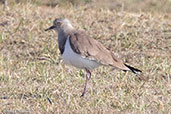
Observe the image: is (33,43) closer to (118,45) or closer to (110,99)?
(118,45)

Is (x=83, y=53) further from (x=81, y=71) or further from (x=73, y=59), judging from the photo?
(x=81, y=71)

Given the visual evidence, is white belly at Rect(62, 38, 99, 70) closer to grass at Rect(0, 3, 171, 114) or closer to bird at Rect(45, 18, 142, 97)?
bird at Rect(45, 18, 142, 97)

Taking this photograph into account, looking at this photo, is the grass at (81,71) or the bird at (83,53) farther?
the bird at (83,53)

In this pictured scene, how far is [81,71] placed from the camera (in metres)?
7.68

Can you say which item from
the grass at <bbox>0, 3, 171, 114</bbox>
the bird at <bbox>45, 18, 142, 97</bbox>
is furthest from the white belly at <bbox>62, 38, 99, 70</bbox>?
the grass at <bbox>0, 3, 171, 114</bbox>

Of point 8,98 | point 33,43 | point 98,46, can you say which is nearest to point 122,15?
point 33,43

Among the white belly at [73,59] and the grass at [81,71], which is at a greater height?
the white belly at [73,59]

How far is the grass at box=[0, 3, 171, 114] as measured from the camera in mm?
Result: 6066

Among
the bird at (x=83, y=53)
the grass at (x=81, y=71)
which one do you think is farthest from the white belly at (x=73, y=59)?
the grass at (x=81, y=71)

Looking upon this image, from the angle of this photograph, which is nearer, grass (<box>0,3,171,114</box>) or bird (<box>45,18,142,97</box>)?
grass (<box>0,3,171,114</box>)

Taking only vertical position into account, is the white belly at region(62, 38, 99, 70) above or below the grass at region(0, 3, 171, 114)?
above

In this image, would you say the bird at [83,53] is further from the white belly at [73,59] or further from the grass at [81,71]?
the grass at [81,71]

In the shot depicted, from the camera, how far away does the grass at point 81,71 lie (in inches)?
239

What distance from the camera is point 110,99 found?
6.27 meters
